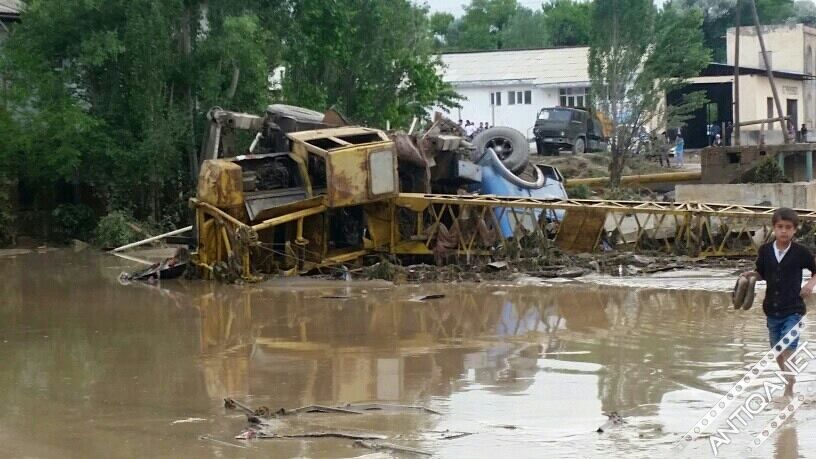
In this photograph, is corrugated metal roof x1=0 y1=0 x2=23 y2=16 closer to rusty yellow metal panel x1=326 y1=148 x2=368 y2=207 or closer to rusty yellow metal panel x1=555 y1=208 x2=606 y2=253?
rusty yellow metal panel x1=326 y1=148 x2=368 y2=207

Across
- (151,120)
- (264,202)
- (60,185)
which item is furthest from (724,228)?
(60,185)

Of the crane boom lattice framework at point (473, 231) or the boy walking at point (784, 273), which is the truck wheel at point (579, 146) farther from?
the boy walking at point (784, 273)

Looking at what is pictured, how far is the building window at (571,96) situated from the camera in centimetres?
5532

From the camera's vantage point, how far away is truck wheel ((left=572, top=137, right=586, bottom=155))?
42.2 meters

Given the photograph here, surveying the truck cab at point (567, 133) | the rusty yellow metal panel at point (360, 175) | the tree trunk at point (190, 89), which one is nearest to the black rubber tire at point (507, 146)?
the rusty yellow metal panel at point (360, 175)

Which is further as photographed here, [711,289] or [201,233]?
[201,233]

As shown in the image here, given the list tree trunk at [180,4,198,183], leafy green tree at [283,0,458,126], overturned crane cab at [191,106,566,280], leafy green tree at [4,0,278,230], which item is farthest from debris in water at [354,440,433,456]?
leafy green tree at [283,0,458,126]

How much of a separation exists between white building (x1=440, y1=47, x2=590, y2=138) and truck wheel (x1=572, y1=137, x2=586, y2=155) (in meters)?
12.4

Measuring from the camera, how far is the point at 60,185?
30688mm

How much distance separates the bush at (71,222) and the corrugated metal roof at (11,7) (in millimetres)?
5389

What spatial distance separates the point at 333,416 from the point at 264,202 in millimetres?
10568

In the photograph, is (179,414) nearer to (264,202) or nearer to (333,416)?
(333,416)

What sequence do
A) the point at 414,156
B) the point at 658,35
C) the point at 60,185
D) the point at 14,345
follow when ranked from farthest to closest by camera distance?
the point at 658,35, the point at 60,185, the point at 414,156, the point at 14,345

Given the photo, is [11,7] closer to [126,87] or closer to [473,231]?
[126,87]
